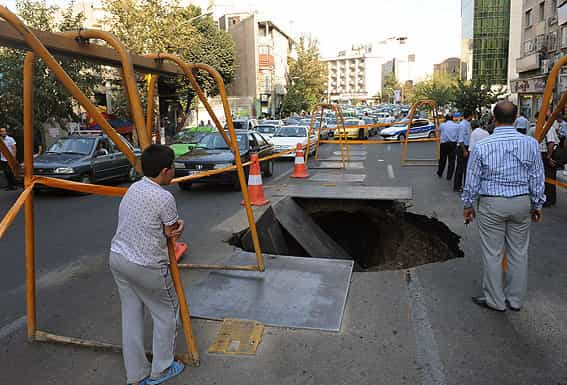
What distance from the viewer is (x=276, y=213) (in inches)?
369

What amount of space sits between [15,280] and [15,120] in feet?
42.8

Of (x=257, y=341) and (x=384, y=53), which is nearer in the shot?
(x=257, y=341)

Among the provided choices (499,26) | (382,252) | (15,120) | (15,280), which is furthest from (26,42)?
(499,26)

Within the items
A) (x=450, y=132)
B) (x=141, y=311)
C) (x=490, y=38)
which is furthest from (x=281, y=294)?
(x=490, y=38)

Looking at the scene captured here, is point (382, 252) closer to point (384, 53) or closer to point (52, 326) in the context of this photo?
point (52, 326)

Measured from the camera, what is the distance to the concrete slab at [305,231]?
9.20 m

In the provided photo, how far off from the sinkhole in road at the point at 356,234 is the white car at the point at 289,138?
890 centimetres

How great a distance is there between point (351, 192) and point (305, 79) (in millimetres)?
55339

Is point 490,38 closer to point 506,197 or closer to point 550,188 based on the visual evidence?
point 550,188

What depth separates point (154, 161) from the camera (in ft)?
10.8

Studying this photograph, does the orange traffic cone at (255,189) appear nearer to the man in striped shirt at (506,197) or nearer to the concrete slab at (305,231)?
the concrete slab at (305,231)

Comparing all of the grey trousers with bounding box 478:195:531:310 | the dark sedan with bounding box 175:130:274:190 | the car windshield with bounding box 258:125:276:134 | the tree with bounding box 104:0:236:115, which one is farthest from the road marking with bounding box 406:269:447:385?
the car windshield with bounding box 258:125:276:134

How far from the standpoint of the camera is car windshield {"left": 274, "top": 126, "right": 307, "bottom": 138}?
896 inches

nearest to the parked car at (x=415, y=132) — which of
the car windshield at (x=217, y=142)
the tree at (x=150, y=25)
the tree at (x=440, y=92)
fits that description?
the tree at (x=150, y=25)
